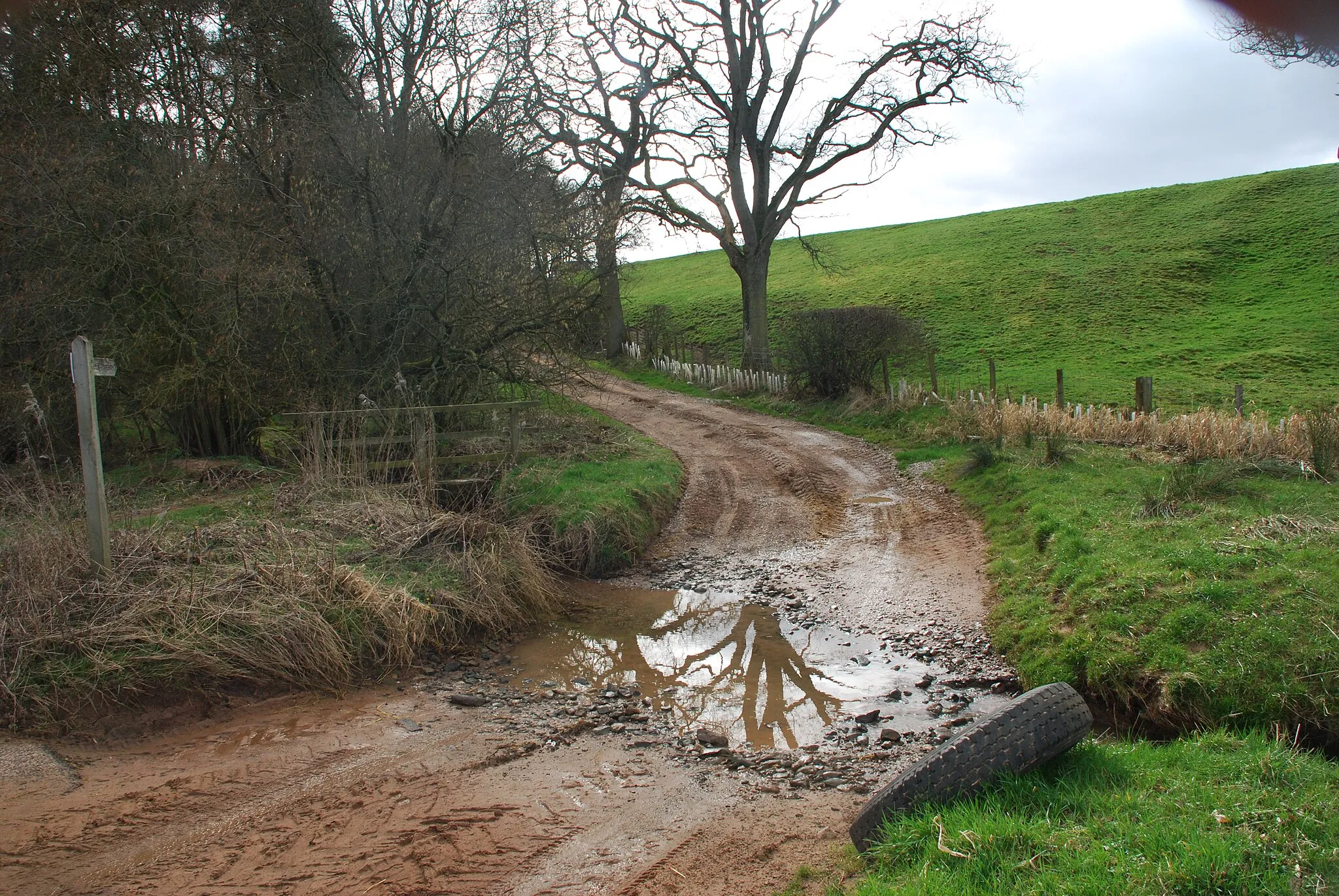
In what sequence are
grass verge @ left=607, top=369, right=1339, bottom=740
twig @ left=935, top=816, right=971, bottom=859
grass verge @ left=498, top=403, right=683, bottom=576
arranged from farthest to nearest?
grass verge @ left=498, top=403, right=683, bottom=576, grass verge @ left=607, top=369, right=1339, bottom=740, twig @ left=935, top=816, right=971, bottom=859

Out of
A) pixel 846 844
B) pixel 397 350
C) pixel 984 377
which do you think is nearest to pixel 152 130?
pixel 397 350

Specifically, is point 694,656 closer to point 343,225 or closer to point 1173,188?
point 343,225

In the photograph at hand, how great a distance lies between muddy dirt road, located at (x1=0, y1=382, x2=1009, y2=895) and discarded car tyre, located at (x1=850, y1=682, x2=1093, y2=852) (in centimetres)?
49

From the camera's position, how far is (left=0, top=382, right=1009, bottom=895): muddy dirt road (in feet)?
15.6

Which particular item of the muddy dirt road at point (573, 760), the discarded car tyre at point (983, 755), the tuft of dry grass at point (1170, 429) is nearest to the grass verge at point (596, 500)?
the muddy dirt road at point (573, 760)

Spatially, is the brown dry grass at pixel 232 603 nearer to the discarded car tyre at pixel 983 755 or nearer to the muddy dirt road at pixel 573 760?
the muddy dirt road at pixel 573 760

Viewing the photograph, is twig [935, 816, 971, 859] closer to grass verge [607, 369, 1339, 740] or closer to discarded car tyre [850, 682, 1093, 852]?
discarded car tyre [850, 682, 1093, 852]

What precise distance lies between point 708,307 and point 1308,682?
38.4m

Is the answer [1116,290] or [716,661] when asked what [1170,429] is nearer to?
[716,661]

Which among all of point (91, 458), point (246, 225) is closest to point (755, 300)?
point (246, 225)

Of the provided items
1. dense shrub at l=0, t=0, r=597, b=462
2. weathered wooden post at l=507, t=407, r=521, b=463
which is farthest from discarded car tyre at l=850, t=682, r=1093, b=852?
dense shrub at l=0, t=0, r=597, b=462

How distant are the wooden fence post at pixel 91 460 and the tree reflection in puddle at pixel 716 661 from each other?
379 cm

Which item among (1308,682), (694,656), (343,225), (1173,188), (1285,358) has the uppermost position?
(1173,188)

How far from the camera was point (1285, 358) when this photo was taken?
83.4ft
